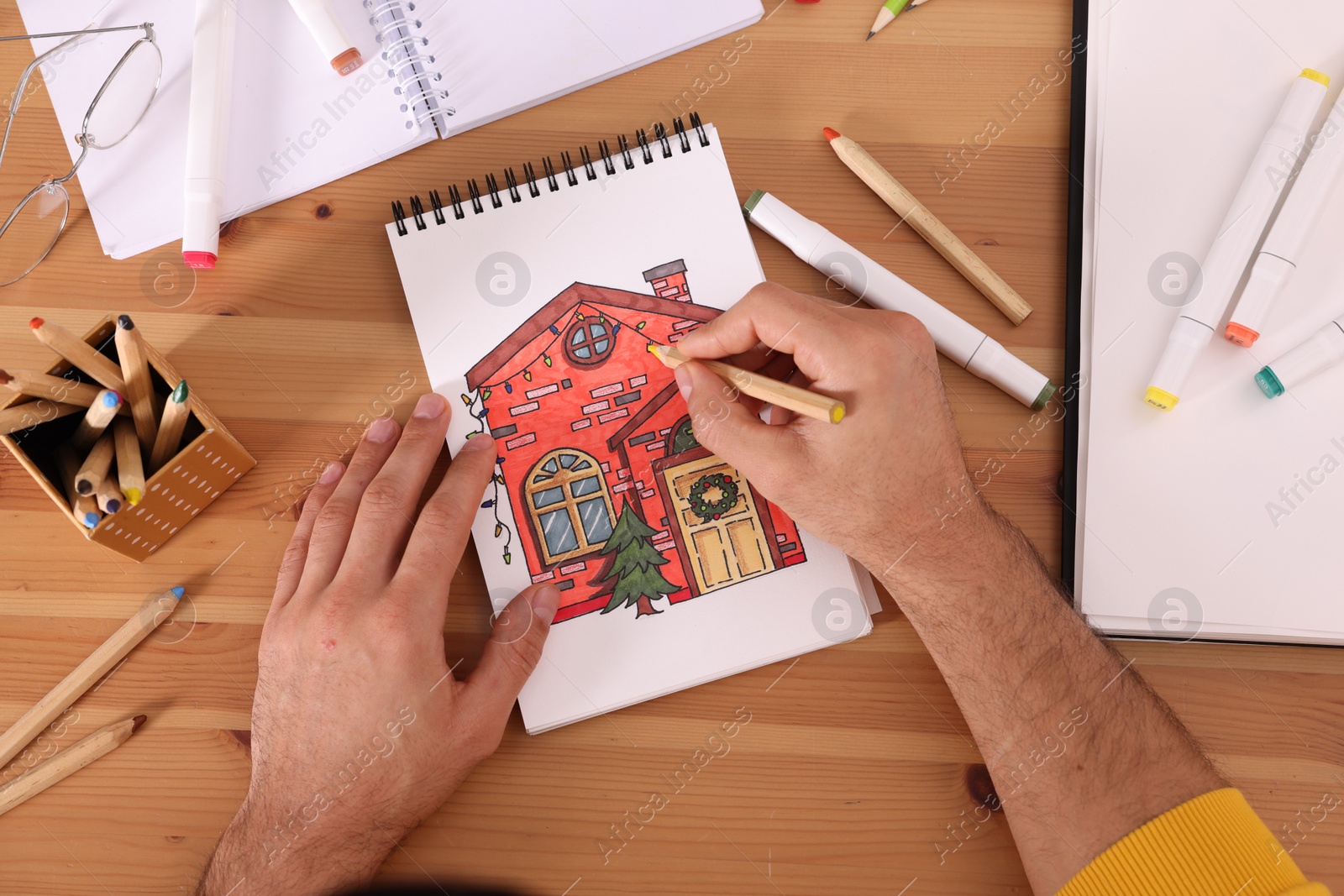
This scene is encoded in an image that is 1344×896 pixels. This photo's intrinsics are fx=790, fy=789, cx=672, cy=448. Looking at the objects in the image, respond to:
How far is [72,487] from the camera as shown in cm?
70

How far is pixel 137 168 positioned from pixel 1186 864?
1.24m

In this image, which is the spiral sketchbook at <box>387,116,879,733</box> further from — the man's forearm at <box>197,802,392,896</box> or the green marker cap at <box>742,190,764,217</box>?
the man's forearm at <box>197,802,392,896</box>

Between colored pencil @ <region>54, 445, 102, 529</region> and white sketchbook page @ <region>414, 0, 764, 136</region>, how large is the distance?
1.61 feet

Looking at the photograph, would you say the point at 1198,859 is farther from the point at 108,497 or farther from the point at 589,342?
the point at 108,497

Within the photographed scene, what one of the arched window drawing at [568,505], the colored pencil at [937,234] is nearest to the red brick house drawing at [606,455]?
the arched window drawing at [568,505]

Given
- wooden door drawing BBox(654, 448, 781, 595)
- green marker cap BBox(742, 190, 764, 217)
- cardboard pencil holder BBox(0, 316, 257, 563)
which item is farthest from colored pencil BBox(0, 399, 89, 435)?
green marker cap BBox(742, 190, 764, 217)

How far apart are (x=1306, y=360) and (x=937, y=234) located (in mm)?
402

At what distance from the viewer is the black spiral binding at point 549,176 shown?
86 centimetres

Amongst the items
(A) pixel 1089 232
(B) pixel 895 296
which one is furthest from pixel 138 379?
(A) pixel 1089 232

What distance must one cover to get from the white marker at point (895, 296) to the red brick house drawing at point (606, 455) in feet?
0.38

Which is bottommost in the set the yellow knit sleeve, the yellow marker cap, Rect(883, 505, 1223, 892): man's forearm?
the yellow knit sleeve

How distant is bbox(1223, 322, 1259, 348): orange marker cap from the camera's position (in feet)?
2.69

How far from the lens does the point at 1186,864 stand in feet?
2.23

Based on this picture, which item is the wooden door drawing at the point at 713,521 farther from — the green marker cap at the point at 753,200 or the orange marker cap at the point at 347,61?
the orange marker cap at the point at 347,61
